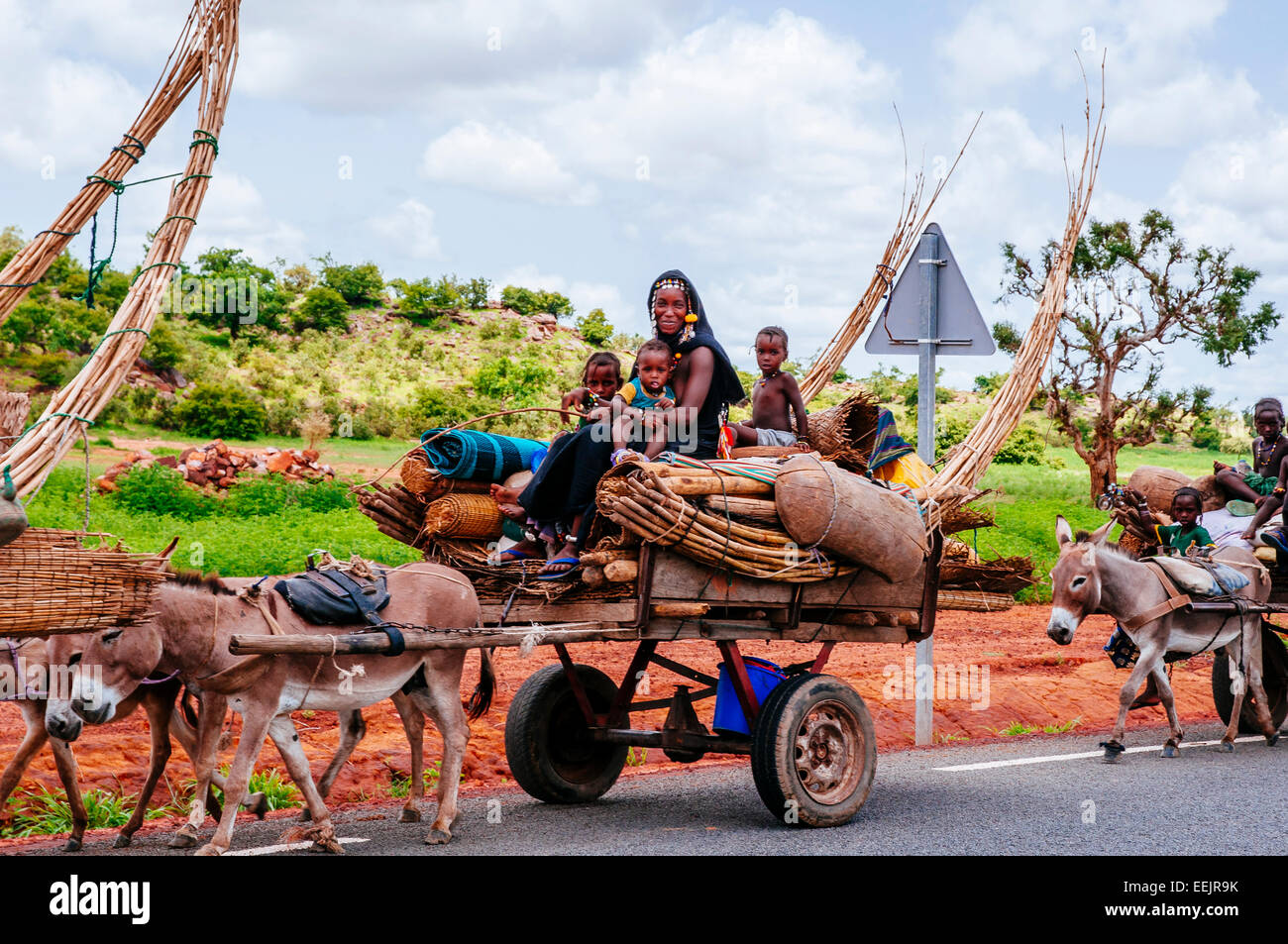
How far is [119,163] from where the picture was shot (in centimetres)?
495

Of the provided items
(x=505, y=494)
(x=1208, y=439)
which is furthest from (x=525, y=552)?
(x=1208, y=439)

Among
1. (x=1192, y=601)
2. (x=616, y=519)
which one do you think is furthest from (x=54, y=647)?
(x=1192, y=601)

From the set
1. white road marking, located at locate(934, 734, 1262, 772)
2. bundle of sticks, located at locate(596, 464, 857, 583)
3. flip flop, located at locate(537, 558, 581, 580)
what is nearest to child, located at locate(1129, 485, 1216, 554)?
white road marking, located at locate(934, 734, 1262, 772)

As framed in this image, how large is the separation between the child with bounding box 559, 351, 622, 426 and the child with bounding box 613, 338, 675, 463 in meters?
0.13

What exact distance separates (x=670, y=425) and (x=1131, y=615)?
4748mm

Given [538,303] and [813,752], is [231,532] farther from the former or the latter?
[538,303]

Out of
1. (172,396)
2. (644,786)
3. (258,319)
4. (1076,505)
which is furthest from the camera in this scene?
(258,319)

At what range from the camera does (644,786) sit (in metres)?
8.23

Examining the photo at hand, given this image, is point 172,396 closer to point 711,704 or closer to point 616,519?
point 711,704

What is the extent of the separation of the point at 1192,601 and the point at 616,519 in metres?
5.96

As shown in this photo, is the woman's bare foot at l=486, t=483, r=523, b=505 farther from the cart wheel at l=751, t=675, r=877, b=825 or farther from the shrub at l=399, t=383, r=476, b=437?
the shrub at l=399, t=383, r=476, b=437

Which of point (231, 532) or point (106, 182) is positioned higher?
point (106, 182)

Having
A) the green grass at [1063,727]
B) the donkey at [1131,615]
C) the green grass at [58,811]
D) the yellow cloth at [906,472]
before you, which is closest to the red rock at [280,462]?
the green grass at [1063,727]

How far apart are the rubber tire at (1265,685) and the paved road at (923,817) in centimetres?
176
